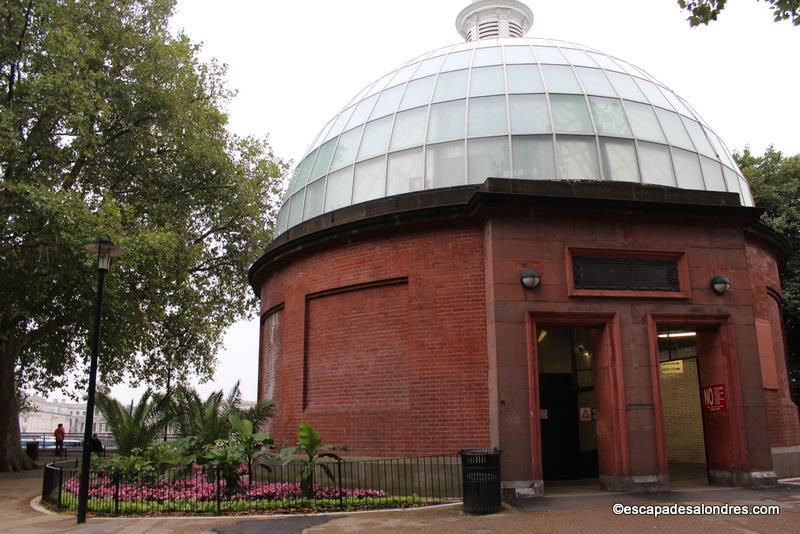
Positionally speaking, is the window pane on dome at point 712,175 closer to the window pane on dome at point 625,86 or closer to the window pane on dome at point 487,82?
the window pane on dome at point 625,86

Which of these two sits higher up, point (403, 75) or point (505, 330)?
point (403, 75)

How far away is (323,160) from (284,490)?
30.2 ft

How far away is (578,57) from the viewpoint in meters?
17.5

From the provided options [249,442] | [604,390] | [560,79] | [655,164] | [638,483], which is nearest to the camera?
[638,483]

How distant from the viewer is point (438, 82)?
16828mm

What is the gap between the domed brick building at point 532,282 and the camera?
12.1 meters

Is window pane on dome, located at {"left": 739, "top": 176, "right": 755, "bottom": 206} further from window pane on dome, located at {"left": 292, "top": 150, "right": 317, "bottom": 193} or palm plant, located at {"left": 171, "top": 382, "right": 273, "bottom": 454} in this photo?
palm plant, located at {"left": 171, "top": 382, "right": 273, "bottom": 454}

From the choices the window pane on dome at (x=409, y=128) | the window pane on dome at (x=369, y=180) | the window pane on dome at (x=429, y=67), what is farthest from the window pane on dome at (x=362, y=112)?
the window pane on dome at (x=369, y=180)

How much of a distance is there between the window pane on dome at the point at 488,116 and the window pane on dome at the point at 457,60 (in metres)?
2.20

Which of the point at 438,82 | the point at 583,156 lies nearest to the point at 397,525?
the point at 583,156

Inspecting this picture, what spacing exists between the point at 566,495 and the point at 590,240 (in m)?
4.98

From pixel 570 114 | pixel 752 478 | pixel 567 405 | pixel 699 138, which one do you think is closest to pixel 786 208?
pixel 699 138

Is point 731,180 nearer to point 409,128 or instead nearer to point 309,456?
point 409,128

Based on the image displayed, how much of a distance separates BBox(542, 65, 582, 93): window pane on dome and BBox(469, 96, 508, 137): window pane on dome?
53.9 inches
